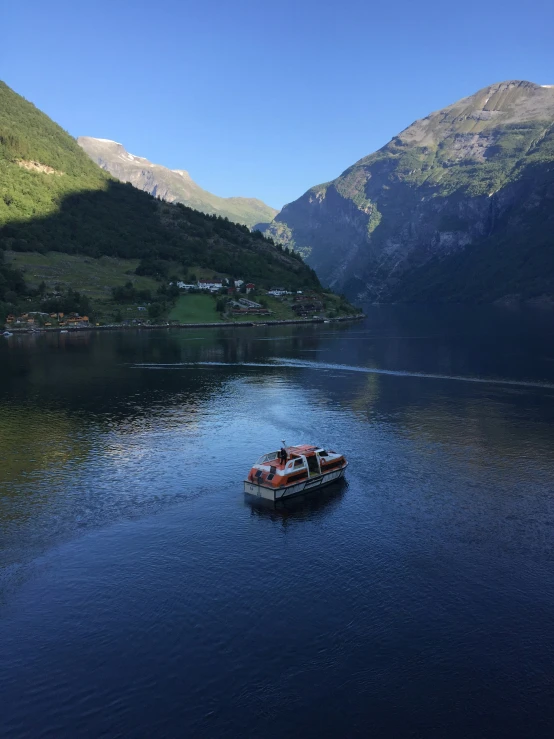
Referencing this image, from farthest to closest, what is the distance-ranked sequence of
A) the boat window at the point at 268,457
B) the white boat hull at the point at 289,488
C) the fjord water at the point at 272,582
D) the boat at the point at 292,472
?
the boat window at the point at 268,457, the boat at the point at 292,472, the white boat hull at the point at 289,488, the fjord water at the point at 272,582

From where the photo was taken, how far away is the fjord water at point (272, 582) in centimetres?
3644

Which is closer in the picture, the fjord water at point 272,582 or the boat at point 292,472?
the fjord water at point 272,582

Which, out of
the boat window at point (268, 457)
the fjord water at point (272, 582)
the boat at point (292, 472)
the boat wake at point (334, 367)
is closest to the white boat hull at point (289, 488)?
the boat at point (292, 472)

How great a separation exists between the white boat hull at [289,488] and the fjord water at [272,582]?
1.74 m

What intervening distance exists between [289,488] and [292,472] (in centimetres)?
213

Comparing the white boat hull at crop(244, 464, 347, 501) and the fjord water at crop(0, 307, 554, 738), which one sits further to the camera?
the white boat hull at crop(244, 464, 347, 501)

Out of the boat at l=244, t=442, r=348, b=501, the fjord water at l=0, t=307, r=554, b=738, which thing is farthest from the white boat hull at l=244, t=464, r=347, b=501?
the fjord water at l=0, t=307, r=554, b=738

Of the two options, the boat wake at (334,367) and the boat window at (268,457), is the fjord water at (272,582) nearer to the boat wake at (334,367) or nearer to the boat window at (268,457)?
the boat window at (268,457)

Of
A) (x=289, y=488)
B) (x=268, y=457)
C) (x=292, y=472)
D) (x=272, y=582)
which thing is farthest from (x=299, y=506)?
(x=272, y=582)

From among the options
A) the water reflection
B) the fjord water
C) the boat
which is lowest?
the water reflection

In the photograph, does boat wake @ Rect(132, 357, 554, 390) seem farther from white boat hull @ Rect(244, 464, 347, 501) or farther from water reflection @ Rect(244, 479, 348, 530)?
water reflection @ Rect(244, 479, 348, 530)

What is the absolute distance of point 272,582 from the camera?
51.4 m

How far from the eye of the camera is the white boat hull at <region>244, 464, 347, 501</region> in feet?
235

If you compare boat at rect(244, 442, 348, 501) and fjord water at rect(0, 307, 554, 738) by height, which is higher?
boat at rect(244, 442, 348, 501)
